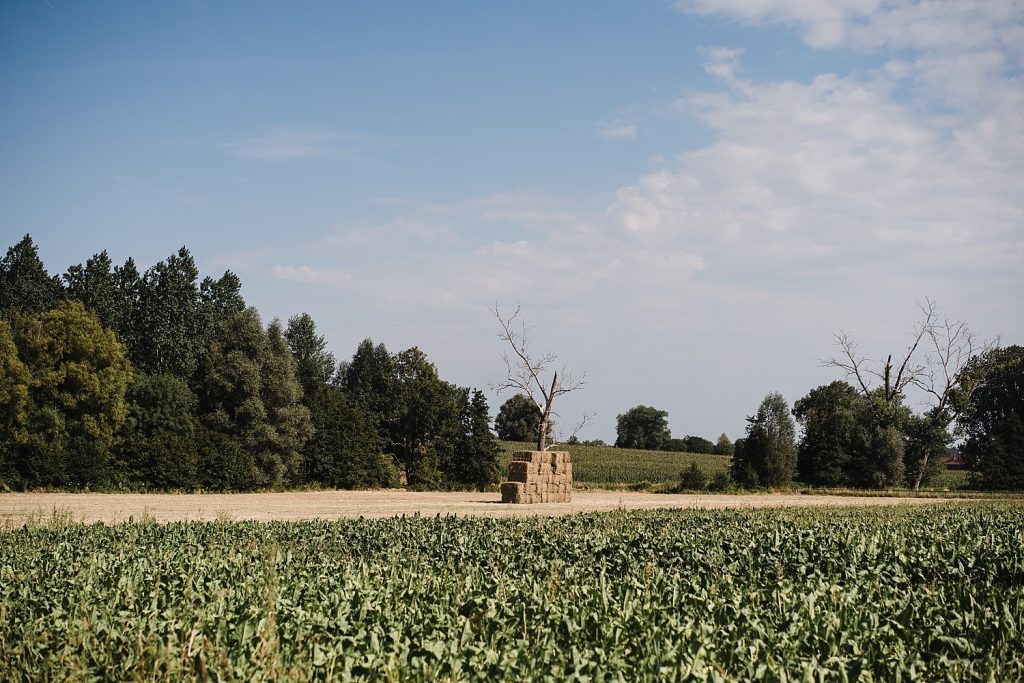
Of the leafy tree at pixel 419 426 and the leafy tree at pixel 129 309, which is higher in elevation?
the leafy tree at pixel 129 309

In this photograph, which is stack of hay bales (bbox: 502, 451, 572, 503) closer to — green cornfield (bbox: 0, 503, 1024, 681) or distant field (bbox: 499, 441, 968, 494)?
distant field (bbox: 499, 441, 968, 494)

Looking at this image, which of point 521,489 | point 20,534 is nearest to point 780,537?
point 20,534

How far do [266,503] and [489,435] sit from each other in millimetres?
18516

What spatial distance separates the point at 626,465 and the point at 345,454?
35.7m

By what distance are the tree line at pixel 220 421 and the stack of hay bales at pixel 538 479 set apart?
13.5m

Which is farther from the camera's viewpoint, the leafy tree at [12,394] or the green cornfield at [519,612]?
the leafy tree at [12,394]

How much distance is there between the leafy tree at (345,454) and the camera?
163 feet

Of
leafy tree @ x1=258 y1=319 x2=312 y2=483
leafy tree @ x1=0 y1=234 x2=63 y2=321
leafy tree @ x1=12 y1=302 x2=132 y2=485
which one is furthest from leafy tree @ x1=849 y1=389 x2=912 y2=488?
leafy tree @ x1=0 y1=234 x2=63 y2=321

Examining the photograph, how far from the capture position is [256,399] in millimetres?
49406

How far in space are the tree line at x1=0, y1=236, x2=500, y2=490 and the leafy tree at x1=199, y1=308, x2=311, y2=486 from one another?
8cm

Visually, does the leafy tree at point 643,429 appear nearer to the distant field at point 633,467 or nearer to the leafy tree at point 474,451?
the distant field at point 633,467

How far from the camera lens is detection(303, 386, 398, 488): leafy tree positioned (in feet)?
163

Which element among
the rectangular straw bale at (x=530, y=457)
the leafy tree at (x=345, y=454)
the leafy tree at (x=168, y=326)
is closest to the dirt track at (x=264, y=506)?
the rectangular straw bale at (x=530, y=457)

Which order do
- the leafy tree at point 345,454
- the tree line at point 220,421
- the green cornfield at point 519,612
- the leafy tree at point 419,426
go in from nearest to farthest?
the green cornfield at point 519,612 → the tree line at point 220,421 → the leafy tree at point 345,454 → the leafy tree at point 419,426
